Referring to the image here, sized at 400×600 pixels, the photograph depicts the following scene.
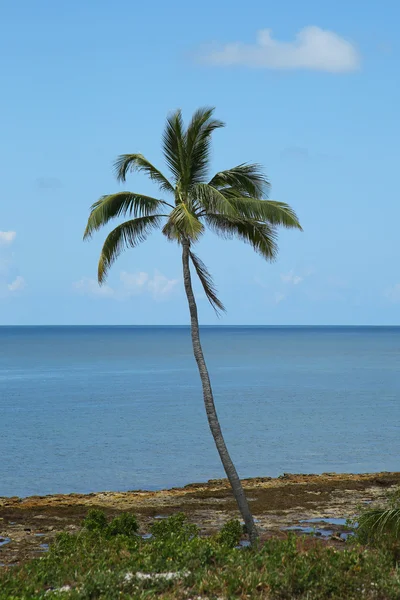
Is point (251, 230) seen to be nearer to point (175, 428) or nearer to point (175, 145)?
point (175, 145)

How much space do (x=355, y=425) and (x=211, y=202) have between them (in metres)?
38.8

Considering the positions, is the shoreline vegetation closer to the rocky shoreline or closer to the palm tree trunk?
the rocky shoreline

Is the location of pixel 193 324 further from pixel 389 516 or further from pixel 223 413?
pixel 223 413

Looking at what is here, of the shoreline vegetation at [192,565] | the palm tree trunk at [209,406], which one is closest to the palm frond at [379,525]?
the shoreline vegetation at [192,565]

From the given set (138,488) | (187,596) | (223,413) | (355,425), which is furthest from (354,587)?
(223,413)

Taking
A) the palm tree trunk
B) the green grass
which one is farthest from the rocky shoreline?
the green grass

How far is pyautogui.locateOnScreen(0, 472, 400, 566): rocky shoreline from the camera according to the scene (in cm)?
2240

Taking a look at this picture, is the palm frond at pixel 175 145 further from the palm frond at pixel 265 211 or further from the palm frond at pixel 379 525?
the palm frond at pixel 379 525

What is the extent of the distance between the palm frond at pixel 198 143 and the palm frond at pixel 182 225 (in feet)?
3.28

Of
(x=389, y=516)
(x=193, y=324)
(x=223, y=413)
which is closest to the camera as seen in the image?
(x=389, y=516)

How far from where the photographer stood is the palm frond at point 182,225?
19609 millimetres

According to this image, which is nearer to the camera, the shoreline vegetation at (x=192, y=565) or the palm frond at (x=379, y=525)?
the shoreline vegetation at (x=192, y=565)

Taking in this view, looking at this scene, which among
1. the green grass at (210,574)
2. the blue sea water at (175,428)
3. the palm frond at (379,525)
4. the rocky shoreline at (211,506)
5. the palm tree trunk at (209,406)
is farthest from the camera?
the blue sea water at (175,428)

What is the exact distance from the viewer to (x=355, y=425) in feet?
184
